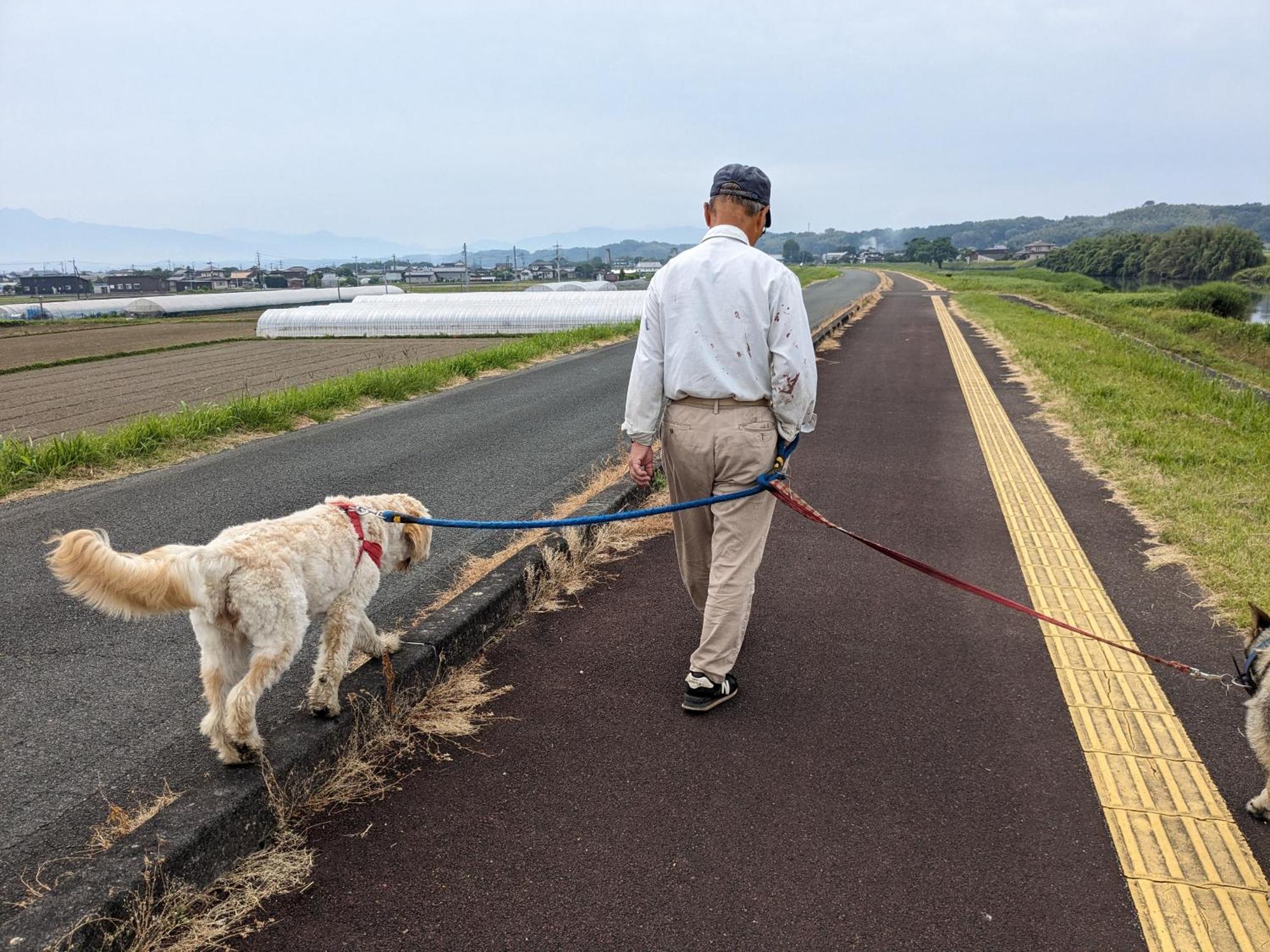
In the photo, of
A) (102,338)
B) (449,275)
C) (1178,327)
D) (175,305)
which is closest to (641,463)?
(102,338)

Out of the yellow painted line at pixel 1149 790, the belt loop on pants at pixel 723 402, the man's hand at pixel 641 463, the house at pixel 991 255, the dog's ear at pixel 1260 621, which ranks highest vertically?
the house at pixel 991 255

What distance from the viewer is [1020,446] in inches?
375

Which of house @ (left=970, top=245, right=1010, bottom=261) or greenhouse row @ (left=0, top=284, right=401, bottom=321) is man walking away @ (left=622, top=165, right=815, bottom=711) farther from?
house @ (left=970, top=245, right=1010, bottom=261)

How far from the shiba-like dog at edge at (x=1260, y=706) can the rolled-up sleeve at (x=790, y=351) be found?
74.7 inches

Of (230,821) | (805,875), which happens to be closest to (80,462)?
(230,821)

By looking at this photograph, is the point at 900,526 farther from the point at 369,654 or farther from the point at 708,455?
the point at 369,654

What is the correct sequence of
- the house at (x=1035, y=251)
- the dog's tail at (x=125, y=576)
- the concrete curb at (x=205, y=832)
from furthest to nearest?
the house at (x=1035, y=251) → the dog's tail at (x=125, y=576) → the concrete curb at (x=205, y=832)

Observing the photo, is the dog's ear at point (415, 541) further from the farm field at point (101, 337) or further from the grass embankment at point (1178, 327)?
the farm field at point (101, 337)

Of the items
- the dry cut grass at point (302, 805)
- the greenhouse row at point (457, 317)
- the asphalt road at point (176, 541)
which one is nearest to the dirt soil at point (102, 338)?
the greenhouse row at point (457, 317)

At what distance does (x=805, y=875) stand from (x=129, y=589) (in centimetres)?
246

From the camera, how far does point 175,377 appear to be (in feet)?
66.3

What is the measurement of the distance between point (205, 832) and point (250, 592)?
2.62 ft

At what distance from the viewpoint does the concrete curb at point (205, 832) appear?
2.27 m

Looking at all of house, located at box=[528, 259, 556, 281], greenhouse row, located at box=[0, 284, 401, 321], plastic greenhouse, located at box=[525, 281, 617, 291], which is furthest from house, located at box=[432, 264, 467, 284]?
plastic greenhouse, located at box=[525, 281, 617, 291]
